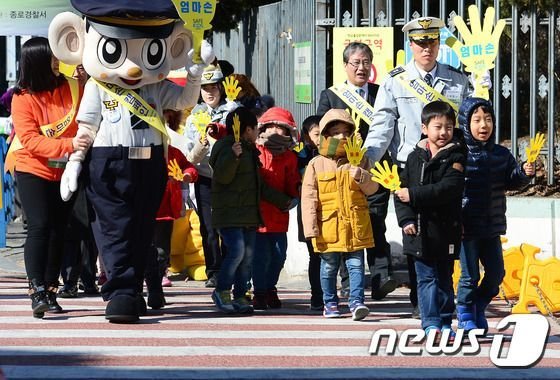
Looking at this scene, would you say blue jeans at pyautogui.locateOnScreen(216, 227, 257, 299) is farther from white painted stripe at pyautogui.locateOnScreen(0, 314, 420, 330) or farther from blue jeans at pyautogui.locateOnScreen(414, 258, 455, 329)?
blue jeans at pyautogui.locateOnScreen(414, 258, 455, 329)

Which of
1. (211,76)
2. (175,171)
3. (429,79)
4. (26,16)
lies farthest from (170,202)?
(26,16)

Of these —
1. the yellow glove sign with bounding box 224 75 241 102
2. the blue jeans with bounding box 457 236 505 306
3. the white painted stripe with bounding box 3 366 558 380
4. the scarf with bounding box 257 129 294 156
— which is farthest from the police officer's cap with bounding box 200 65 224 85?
the white painted stripe with bounding box 3 366 558 380

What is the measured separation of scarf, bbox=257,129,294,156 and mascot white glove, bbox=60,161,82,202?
1590mm

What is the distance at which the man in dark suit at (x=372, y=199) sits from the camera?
1098 centimetres

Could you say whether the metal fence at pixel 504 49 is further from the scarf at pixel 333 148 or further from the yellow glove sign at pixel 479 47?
the scarf at pixel 333 148

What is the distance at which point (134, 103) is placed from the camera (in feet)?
31.1

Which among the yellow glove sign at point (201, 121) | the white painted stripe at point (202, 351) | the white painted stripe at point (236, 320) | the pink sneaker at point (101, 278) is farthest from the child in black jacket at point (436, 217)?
the pink sneaker at point (101, 278)

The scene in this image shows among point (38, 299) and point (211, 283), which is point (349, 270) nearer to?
point (38, 299)

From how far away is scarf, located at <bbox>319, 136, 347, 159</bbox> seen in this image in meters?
9.88

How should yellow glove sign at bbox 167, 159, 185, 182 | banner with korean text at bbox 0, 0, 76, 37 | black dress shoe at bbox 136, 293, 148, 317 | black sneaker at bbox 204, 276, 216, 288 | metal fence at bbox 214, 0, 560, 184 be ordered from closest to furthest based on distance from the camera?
1. black dress shoe at bbox 136, 293, 148, 317
2. yellow glove sign at bbox 167, 159, 185, 182
3. black sneaker at bbox 204, 276, 216, 288
4. metal fence at bbox 214, 0, 560, 184
5. banner with korean text at bbox 0, 0, 76, 37

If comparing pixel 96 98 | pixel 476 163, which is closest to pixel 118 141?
pixel 96 98

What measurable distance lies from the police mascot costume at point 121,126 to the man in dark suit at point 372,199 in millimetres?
1908

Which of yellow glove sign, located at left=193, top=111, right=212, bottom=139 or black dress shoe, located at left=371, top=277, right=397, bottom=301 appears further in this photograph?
yellow glove sign, located at left=193, top=111, right=212, bottom=139

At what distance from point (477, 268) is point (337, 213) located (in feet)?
3.95
